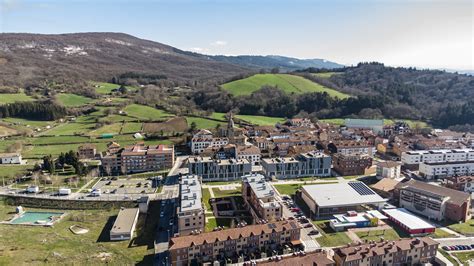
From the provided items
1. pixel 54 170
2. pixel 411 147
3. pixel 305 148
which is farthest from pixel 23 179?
pixel 411 147

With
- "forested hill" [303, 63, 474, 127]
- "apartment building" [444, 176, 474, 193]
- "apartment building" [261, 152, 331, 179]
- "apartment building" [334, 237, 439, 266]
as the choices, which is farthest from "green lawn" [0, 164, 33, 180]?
"forested hill" [303, 63, 474, 127]

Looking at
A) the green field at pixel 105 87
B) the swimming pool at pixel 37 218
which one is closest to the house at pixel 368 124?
the swimming pool at pixel 37 218

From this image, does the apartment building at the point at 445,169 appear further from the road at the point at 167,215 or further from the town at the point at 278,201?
the road at the point at 167,215

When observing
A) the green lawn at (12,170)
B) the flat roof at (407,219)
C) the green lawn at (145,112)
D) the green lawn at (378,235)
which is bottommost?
the green lawn at (378,235)

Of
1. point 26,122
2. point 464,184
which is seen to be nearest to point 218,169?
point 464,184

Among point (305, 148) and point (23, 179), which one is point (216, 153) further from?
point (23, 179)

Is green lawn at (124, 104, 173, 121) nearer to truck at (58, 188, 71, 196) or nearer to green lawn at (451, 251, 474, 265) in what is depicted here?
truck at (58, 188, 71, 196)
